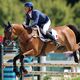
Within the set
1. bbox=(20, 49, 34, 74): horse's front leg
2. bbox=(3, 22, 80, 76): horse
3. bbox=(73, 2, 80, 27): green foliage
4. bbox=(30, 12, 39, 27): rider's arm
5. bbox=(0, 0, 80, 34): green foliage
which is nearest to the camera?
bbox=(20, 49, 34, 74): horse's front leg

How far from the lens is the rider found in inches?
418

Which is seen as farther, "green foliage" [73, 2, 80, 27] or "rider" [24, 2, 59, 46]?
"green foliage" [73, 2, 80, 27]

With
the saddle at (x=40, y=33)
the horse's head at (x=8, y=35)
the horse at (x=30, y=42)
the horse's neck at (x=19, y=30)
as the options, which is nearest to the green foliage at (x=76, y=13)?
the horse at (x=30, y=42)

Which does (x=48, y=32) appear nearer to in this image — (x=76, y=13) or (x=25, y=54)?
(x=25, y=54)

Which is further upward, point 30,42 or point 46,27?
point 46,27

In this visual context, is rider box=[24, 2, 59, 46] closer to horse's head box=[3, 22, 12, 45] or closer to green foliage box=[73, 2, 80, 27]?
horse's head box=[3, 22, 12, 45]

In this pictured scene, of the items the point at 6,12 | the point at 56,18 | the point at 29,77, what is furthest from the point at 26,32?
the point at 56,18

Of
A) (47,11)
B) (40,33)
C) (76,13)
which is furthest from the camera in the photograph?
(76,13)

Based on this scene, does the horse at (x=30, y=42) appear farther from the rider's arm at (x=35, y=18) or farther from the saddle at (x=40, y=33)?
the rider's arm at (x=35, y=18)

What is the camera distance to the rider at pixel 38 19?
1062 centimetres

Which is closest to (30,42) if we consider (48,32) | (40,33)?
(40,33)

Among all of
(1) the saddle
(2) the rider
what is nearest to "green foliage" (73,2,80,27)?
(1) the saddle

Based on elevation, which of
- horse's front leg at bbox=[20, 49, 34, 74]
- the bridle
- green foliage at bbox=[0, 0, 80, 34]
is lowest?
horse's front leg at bbox=[20, 49, 34, 74]

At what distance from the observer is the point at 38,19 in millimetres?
10852
